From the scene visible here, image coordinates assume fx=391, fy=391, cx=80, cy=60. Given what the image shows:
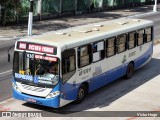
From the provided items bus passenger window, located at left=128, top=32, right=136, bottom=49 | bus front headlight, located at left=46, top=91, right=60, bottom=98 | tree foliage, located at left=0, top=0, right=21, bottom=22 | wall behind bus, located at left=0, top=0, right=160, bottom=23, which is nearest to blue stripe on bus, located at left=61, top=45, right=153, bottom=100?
bus front headlight, located at left=46, top=91, right=60, bottom=98

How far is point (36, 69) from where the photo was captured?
1502 centimetres

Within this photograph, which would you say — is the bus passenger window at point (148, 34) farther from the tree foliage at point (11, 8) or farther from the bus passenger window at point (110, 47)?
the tree foliage at point (11, 8)

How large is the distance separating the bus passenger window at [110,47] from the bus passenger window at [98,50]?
0.51 metres

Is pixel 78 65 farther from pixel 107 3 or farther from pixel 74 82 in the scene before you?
pixel 107 3

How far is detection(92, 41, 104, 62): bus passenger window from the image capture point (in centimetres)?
1707

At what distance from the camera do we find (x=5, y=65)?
73.8 ft

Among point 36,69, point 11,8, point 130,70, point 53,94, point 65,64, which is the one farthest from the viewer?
point 11,8

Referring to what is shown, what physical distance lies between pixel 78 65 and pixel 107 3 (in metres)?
41.4

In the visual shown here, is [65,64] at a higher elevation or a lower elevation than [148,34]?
lower

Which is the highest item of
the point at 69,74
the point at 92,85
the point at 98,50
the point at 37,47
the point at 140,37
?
the point at 37,47

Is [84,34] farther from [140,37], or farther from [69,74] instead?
[140,37]

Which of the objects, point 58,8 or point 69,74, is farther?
point 58,8

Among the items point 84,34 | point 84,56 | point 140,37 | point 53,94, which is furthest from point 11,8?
point 53,94

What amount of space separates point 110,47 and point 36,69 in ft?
15.4
